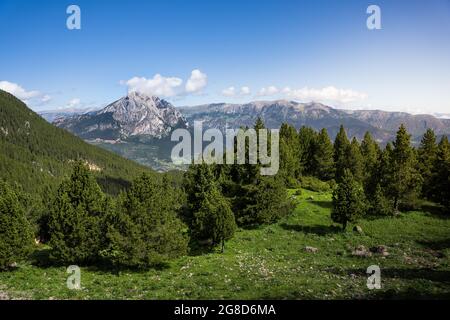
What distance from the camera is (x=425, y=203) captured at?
61.4m

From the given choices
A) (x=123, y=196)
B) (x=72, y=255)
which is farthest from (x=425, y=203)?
(x=72, y=255)

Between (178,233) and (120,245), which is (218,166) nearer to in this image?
(178,233)

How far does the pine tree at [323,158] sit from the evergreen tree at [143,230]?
5438 centimetres

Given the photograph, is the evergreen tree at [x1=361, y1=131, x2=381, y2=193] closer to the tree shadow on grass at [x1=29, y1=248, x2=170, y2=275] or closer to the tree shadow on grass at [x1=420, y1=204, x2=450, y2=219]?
the tree shadow on grass at [x1=420, y1=204, x2=450, y2=219]

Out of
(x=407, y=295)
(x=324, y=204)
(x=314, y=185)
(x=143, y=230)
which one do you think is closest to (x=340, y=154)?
(x=314, y=185)

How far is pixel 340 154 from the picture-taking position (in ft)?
275

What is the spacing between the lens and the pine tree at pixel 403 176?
53.8m

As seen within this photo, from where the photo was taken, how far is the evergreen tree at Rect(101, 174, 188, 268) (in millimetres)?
30750

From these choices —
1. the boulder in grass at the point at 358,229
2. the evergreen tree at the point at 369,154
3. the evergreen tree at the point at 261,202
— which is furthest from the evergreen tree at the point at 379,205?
the evergreen tree at the point at 369,154

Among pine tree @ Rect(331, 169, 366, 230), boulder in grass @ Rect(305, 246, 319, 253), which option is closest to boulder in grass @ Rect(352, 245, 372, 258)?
boulder in grass @ Rect(305, 246, 319, 253)

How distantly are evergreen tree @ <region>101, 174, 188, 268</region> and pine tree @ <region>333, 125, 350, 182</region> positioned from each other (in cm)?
5596

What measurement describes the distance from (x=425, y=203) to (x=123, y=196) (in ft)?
176

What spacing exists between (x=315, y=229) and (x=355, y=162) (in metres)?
35.2

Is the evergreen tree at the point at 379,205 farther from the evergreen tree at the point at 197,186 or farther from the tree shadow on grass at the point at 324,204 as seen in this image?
the evergreen tree at the point at 197,186
